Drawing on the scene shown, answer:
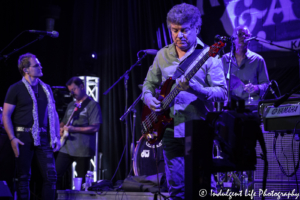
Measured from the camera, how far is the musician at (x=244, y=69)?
4.80 m

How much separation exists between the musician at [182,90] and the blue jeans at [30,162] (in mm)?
1996

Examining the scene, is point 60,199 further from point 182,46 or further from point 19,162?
point 182,46

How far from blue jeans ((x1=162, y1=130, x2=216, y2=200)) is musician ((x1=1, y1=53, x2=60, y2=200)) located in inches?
84.0

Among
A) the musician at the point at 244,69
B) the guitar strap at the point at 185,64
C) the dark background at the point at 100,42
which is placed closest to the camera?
the guitar strap at the point at 185,64

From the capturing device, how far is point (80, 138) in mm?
6391

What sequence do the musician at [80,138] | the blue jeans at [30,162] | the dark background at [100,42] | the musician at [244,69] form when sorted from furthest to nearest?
the dark background at [100,42] → the musician at [80,138] → the musician at [244,69] → the blue jeans at [30,162]

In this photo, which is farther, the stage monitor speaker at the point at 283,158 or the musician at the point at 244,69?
the musician at the point at 244,69

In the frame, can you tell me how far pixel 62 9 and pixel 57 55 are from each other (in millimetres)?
1159

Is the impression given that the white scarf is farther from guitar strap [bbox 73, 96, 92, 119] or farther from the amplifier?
the amplifier

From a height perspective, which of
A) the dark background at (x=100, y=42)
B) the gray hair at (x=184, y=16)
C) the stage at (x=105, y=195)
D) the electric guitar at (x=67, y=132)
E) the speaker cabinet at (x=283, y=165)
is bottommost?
the stage at (x=105, y=195)

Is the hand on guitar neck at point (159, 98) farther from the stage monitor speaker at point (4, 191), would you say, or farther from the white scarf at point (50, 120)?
the white scarf at point (50, 120)

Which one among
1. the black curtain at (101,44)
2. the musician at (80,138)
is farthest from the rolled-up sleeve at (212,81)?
the black curtain at (101,44)

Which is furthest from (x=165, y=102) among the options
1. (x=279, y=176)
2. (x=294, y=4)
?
(x=294, y=4)

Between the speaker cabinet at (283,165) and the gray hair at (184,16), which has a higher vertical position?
the gray hair at (184,16)
